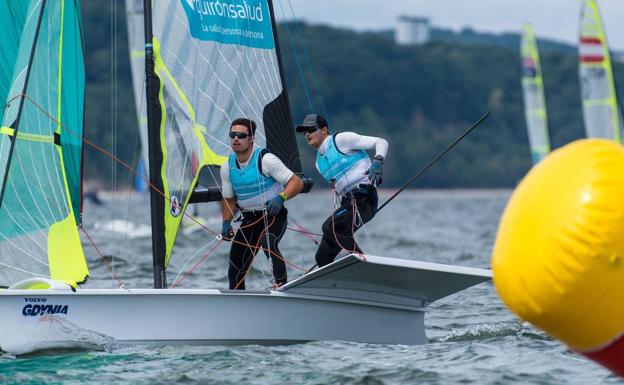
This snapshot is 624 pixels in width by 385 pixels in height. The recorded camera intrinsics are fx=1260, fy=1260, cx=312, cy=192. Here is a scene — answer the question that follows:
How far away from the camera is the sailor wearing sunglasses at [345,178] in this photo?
754 cm

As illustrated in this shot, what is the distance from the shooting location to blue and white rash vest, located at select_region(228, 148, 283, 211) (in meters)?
7.47

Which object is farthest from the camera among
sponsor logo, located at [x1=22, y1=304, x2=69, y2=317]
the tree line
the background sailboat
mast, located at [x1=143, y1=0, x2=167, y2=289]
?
the tree line

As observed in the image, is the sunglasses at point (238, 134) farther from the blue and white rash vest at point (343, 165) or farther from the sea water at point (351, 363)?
the sea water at point (351, 363)

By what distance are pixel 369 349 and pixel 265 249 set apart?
859mm

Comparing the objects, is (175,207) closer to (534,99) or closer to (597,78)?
(597,78)

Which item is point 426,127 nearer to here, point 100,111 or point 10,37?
point 100,111

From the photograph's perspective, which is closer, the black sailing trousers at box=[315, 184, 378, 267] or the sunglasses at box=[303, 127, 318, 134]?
the black sailing trousers at box=[315, 184, 378, 267]

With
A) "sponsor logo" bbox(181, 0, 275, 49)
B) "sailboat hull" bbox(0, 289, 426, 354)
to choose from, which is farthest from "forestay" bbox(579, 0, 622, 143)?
"sailboat hull" bbox(0, 289, 426, 354)

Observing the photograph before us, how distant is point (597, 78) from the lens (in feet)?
82.4

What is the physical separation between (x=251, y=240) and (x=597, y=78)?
61.5ft

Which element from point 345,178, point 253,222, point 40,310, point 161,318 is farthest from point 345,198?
point 40,310

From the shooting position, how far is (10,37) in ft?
25.7

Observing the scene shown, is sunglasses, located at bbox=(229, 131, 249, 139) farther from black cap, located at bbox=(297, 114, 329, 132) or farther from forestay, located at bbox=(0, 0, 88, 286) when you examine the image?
forestay, located at bbox=(0, 0, 88, 286)

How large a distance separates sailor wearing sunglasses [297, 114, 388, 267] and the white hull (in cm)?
49
